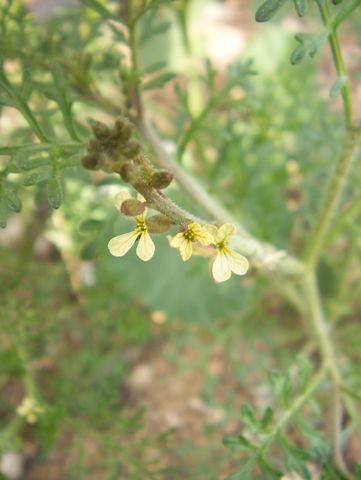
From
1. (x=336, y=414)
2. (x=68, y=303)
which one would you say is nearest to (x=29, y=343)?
(x=68, y=303)

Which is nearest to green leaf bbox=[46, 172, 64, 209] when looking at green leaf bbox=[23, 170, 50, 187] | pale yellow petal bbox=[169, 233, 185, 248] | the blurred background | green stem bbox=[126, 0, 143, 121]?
green leaf bbox=[23, 170, 50, 187]

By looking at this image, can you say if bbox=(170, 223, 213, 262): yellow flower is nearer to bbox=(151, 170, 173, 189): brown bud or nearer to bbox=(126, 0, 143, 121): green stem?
bbox=(151, 170, 173, 189): brown bud

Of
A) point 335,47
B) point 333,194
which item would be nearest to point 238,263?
point 335,47

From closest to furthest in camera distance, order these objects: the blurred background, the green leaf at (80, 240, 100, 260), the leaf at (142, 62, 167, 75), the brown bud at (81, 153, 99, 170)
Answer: the brown bud at (81, 153, 99, 170) → the green leaf at (80, 240, 100, 260) → the leaf at (142, 62, 167, 75) → the blurred background

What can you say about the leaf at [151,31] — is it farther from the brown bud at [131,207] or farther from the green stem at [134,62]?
the brown bud at [131,207]

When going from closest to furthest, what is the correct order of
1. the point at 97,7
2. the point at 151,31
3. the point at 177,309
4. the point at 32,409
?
the point at 97,7 → the point at 151,31 → the point at 32,409 → the point at 177,309

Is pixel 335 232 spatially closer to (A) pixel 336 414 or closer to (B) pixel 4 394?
(A) pixel 336 414

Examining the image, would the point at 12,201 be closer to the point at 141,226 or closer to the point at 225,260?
the point at 141,226
